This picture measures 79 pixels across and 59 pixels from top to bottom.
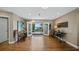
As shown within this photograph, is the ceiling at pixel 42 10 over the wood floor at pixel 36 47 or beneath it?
over

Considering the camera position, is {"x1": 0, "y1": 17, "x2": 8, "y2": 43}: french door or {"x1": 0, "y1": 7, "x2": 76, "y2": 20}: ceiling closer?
{"x1": 0, "y1": 7, "x2": 76, "y2": 20}: ceiling

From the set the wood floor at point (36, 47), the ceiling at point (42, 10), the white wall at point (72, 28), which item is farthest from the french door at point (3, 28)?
the white wall at point (72, 28)

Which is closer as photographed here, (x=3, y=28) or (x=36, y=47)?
(x=36, y=47)

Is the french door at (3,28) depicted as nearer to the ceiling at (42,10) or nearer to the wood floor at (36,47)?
the wood floor at (36,47)

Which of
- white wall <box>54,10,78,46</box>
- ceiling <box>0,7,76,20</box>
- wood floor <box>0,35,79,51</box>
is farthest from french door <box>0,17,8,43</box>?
white wall <box>54,10,78,46</box>

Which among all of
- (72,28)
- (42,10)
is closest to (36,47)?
(42,10)

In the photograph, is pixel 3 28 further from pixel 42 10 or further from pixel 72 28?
pixel 72 28

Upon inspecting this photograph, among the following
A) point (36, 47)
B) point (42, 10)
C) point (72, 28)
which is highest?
point (42, 10)

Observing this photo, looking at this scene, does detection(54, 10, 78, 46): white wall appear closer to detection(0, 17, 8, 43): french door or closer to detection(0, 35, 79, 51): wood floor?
detection(0, 35, 79, 51): wood floor

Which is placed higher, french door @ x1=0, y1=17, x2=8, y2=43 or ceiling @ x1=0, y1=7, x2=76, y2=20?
ceiling @ x1=0, y1=7, x2=76, y2=20

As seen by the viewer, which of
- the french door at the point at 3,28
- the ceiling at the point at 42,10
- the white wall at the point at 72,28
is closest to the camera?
the ceiling at the point at 42,10
